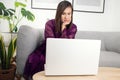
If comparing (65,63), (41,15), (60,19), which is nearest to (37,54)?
(60,19)

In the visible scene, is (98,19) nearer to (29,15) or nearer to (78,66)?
(29,15)

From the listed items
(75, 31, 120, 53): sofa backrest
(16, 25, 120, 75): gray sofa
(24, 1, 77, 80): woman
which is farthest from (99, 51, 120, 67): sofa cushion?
(24, 1, 77, 80): woman

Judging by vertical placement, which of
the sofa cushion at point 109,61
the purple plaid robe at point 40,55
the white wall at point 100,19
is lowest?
the sofa cushion at point 109,61

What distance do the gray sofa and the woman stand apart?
0.09 m

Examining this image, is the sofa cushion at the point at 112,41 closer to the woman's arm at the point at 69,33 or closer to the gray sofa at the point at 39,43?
the gray sofa at the point at 39,43

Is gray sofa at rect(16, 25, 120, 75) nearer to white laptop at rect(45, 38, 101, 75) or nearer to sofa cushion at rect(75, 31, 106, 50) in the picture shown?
sofa cushion at rect(75, 31, 106, 50)

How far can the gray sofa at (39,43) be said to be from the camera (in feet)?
6.10

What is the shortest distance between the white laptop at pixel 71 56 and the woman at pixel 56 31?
1.93ft

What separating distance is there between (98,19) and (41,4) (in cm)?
94

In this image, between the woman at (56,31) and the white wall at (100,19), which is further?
the white wall at (100,19)

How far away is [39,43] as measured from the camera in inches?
83.1

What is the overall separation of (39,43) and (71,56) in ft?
3.54

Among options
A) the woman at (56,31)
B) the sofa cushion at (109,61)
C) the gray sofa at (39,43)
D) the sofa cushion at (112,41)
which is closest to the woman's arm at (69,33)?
the woman at (56,31)

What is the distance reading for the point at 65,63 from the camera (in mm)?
1089
